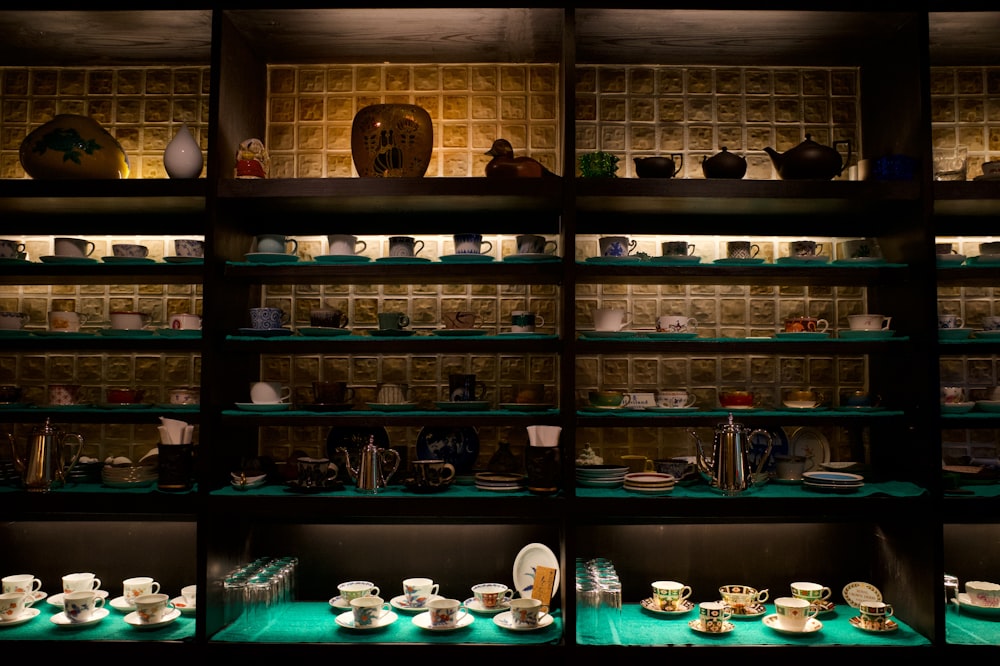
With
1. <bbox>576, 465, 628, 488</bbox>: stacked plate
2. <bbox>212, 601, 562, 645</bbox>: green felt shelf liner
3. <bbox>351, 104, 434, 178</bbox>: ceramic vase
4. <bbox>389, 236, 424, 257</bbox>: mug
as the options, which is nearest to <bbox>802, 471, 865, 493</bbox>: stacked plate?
<bbox>576, 465, 628, 488</bbox>: stacked plate

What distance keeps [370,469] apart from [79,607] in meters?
1.21

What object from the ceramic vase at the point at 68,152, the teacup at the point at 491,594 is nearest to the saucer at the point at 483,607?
the teacup at the point at 491,594

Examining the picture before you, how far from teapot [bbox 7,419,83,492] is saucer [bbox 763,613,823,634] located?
2.78 m

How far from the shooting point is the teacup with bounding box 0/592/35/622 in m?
2.75

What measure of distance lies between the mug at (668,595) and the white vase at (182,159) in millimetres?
2506

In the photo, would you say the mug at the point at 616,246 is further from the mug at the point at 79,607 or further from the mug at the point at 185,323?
the mug at the point at 79,607

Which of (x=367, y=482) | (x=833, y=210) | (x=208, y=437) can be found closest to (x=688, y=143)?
(x=833, y=210)

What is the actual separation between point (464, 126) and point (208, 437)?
1774 millimetres

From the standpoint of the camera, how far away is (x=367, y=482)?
278 centimetres

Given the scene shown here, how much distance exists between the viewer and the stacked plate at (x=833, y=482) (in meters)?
2.75

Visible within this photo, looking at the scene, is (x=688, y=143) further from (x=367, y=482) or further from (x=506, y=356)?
(x=367, y=482)

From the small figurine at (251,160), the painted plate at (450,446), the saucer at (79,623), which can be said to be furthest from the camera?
the painted plate at (450,446)

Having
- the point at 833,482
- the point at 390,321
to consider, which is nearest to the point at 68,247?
the point at 390,321

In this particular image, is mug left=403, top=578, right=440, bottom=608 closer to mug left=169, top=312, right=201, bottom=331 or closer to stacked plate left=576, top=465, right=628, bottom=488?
stacked plate left=576, top=465, right=628, bottom=488
